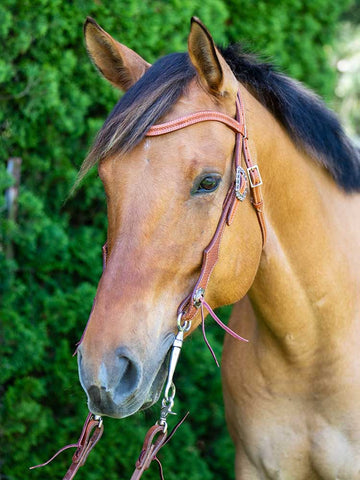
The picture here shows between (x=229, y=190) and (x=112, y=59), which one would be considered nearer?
(x=229, y=190)

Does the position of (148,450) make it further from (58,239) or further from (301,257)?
(58,239)

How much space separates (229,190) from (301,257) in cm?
50

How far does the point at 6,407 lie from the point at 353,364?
2090 millimetres

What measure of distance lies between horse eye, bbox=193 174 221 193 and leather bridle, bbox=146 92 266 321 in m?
0.08

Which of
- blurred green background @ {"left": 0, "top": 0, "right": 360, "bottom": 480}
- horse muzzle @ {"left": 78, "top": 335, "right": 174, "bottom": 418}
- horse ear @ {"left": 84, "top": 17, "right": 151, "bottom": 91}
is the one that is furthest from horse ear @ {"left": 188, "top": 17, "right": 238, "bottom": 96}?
blurred green background @ {"left": 0, "top": 0, "right": 360, "bottom": 480}

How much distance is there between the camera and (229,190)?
2010 millimetres

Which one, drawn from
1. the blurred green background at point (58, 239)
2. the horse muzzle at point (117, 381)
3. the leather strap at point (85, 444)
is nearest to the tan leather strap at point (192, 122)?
the horse muzzle at point (117, 381)

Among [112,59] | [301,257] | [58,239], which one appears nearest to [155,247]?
[301,257]

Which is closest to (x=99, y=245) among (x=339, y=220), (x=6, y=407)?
(x=6, y=407)

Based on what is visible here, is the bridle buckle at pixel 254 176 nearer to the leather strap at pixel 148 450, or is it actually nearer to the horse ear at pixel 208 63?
the horse ear at pixel 208 63

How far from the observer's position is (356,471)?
2.43m

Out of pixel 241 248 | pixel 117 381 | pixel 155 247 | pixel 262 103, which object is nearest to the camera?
pixel 117 381

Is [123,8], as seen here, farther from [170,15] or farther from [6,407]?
[6,407]

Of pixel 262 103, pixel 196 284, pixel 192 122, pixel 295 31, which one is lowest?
pixel 196 284
